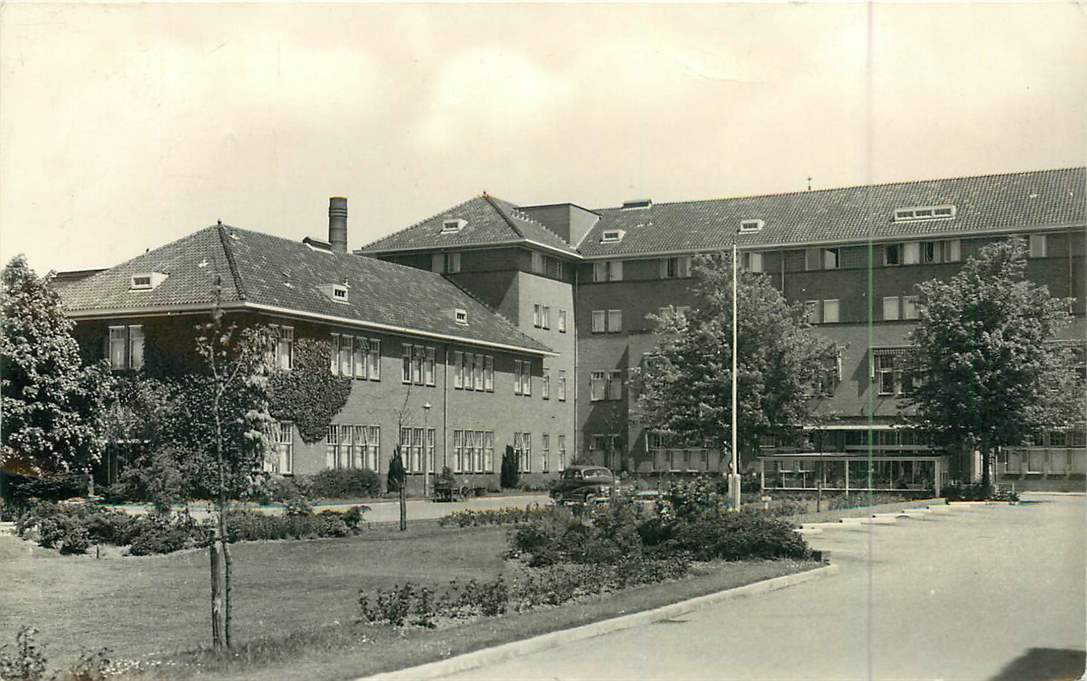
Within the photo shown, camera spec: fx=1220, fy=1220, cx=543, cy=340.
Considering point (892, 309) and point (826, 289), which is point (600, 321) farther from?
point (892, 309)

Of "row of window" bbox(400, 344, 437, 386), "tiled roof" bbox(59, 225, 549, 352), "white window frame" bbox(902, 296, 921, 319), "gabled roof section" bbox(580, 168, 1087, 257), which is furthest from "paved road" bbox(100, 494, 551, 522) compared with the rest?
"white window frame" bbox(902, 296, 921, 319)

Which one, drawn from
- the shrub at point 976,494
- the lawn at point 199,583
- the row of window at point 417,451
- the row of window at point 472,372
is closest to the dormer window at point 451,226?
the row of window at point 472,372

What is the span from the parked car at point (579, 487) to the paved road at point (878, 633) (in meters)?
4.59

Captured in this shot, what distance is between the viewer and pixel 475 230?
22.5m

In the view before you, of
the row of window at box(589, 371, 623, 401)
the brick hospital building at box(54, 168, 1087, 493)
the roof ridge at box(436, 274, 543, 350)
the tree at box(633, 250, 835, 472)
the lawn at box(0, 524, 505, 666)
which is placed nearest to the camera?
the lawn at box(0, 524, 505, 666)

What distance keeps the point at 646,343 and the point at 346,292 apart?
3696 centimetres

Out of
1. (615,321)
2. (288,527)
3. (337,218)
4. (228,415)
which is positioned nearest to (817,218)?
(615,321)

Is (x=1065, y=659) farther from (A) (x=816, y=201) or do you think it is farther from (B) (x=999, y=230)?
(A) (x=816, y=201)

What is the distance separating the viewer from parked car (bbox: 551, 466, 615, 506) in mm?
21406

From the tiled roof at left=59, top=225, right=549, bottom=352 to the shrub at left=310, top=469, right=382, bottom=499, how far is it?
7.51ft

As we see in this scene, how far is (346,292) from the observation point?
63.0ft

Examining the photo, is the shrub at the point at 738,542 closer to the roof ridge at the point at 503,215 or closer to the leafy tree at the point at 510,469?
the leafy tree at the point at 510,469

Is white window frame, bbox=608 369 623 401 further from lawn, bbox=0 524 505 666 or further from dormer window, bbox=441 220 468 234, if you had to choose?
lawn, bbox=0 524 505 666

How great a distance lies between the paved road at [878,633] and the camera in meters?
11.3
